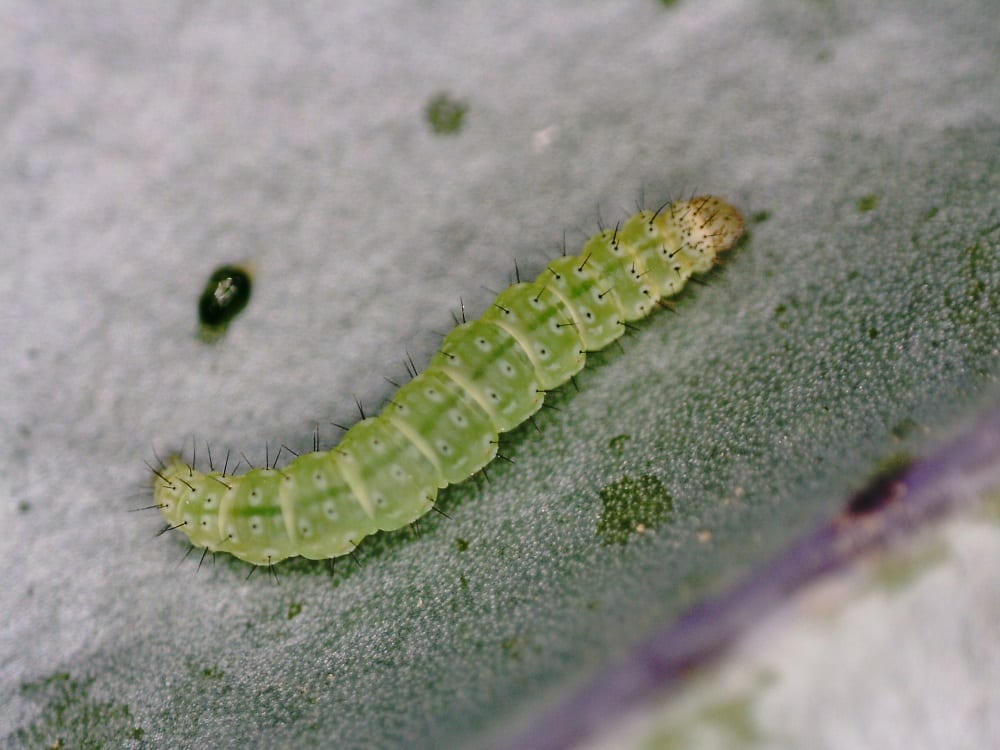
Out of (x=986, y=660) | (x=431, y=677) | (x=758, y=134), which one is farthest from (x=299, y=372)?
(x=986, y=660)

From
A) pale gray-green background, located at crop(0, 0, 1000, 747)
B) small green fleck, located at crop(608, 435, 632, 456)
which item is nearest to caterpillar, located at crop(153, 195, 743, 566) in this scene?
pale gray-green background, located at crop(0, 0, 1000, 747)

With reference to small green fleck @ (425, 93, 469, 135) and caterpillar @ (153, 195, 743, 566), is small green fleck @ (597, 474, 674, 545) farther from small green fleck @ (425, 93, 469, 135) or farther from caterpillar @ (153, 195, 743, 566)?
small green fleck @ (425, 93, 469, 135)

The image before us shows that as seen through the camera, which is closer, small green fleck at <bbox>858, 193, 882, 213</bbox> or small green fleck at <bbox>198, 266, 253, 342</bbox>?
small green fleck at <bbox>858, 193, 882, 213</bbox>

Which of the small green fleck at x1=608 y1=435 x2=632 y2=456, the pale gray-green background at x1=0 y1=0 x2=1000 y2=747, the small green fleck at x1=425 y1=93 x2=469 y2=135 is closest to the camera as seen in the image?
the pale gray-green background at x1=0 y1=0 x2=1000 y2=747

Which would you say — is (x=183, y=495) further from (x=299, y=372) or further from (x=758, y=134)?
(x=758, y=134)

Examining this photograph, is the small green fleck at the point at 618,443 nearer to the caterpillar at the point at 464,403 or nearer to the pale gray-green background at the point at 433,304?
the pale gray-green background at the point at 433,304

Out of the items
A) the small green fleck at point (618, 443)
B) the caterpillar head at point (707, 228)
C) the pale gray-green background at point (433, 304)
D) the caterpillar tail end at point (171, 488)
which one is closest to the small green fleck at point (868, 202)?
the pale gray-green background at point (433, 304)
